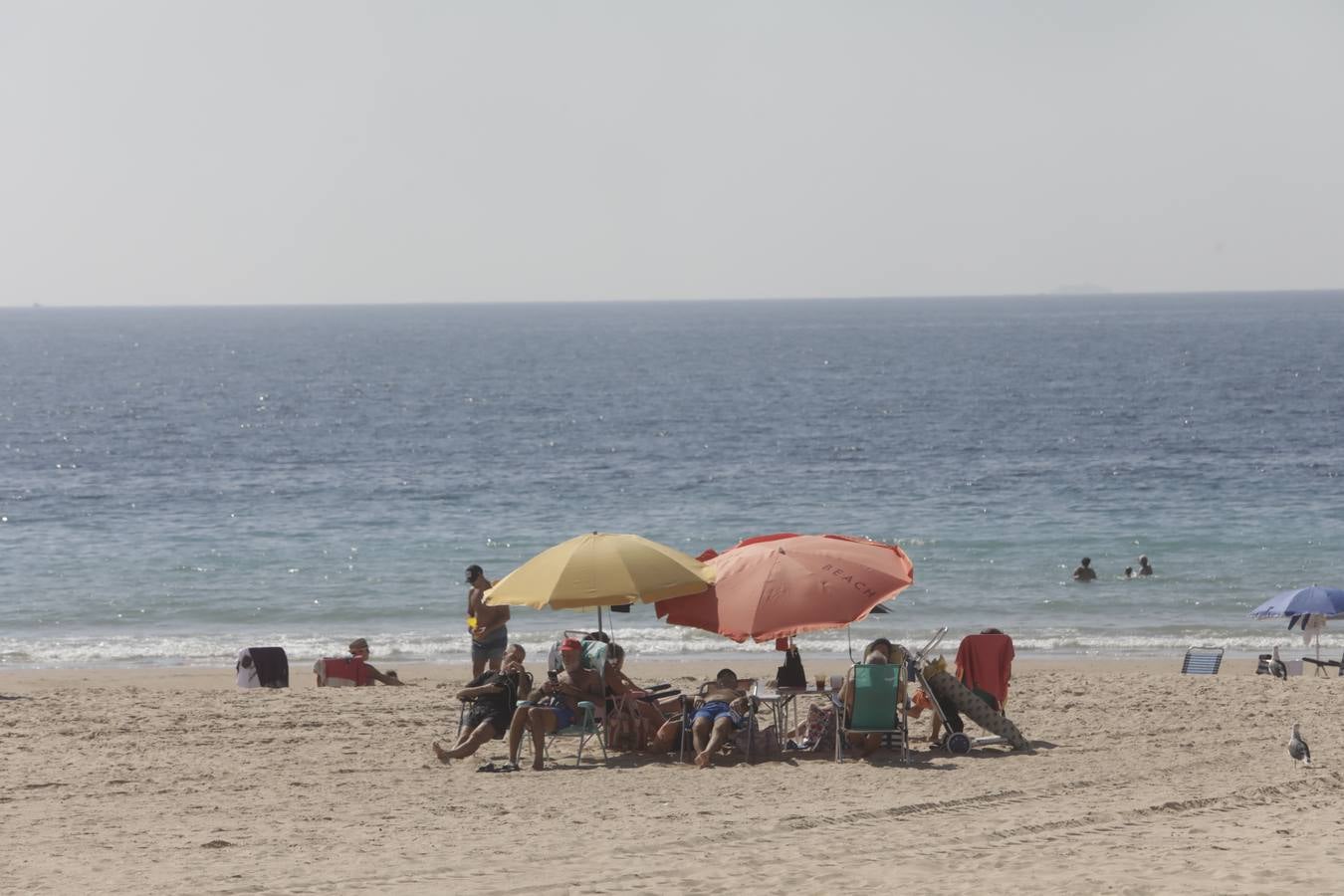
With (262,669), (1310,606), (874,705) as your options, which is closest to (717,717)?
(874,705)

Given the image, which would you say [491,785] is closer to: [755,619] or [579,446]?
[755,619]

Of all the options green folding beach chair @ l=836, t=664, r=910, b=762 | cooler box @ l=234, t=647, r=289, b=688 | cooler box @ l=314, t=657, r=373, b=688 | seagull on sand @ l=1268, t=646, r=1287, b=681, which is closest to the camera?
green folding beach chair @ l=836, t=664, r=910, b=762

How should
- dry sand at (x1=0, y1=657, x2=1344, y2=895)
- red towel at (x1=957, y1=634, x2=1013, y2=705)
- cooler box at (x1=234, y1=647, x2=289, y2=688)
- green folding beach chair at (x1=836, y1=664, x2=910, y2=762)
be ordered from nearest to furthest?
dry sand at (x1=0, y1=657, x2=1344, y2=895)
green folding beach chair at (x1=836, y1=664, x2=910, y2=762)
red towel at (x1=957, y1=634, x2=1013, y2=705)
cooler box at (x1=234, y1=647, x2=289, y2=688)

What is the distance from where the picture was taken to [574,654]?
40.1ft

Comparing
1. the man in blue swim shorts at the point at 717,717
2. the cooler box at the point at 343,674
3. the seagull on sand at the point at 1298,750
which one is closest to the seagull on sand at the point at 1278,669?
the seagull on sand at the point at 1298,750

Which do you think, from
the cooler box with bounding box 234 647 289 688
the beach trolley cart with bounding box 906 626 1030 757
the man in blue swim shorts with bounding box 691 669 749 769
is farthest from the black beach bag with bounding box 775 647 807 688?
the cooler box with bounding box 234 647 289 688

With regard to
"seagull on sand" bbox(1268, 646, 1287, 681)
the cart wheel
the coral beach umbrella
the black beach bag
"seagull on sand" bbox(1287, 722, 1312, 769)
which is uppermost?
the coral beach umbrella

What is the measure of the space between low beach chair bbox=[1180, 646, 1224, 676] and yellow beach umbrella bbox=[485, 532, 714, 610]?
8394 mm

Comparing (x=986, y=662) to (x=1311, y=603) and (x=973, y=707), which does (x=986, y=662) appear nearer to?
(x=973, y=707)

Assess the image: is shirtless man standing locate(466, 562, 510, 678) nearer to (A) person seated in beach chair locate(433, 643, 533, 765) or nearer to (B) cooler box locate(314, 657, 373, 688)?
(B) cooler box locate(314, 657, 373, 688)

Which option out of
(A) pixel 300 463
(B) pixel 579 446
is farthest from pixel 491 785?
(B) pixel 579 446

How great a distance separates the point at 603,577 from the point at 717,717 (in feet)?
4.79

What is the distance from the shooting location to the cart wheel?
12164mm

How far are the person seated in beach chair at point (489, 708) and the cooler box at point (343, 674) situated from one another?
4791 mm
